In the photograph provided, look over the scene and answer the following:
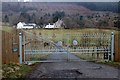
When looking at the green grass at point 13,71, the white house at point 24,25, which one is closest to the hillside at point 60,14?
the white house at point 24,25

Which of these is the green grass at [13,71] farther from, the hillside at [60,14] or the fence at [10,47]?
the hillside at [60,14]

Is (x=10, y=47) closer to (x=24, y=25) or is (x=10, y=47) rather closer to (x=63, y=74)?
(x=24, y=25)

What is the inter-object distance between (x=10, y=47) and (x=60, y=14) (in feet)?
5.03

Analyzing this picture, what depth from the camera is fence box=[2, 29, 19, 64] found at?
627cm

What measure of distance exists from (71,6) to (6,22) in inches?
64.9

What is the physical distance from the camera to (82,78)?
5.05 metres

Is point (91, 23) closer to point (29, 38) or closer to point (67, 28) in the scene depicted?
point (67, 28)

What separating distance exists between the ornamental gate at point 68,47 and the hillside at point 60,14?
0.59 metres

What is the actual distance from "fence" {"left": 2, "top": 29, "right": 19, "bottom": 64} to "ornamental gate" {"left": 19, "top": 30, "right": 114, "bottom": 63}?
0.91 feet

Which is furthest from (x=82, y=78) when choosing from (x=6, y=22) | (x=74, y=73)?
(x=6, y=22)

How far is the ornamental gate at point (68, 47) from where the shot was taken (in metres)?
7.05

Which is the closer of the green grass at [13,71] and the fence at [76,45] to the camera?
the green grass at [13,71]

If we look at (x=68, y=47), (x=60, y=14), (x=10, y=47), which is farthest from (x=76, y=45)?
(x=10, y=47)

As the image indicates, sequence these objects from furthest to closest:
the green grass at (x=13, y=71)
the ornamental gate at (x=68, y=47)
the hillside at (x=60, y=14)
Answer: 1. the ornamental gate at (x=68, y=47)
2. the hillside at (x=60, y=14)
3. the green grass at (x=13, y=71)
